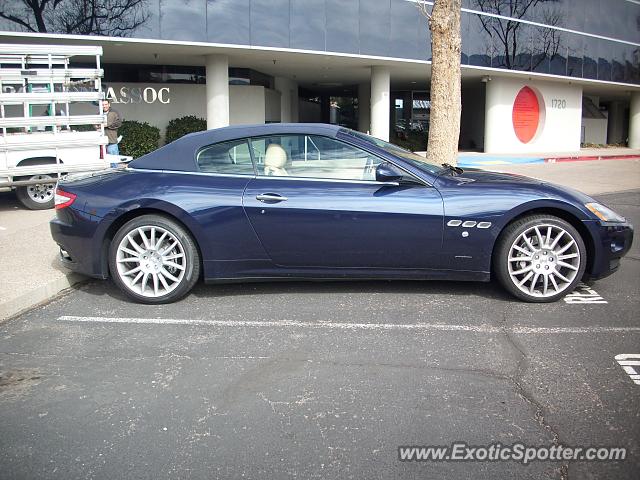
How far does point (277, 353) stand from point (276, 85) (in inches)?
882

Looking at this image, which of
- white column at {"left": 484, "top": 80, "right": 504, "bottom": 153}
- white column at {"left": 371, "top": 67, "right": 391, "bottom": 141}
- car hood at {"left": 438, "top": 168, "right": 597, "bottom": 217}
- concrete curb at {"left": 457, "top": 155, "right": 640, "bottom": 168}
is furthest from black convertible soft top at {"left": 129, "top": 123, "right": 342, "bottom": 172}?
white column at {"left": 484, "top": 80, "right": 504, "bottom": 153}

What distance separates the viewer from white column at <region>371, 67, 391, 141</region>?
71.4 ft

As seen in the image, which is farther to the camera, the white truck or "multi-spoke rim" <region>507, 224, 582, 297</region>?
the white truck

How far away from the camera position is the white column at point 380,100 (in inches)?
856

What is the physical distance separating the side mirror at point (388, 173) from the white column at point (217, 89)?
14182 mm

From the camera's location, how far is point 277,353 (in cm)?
403

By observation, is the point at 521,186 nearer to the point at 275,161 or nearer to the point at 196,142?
the point at 275,161

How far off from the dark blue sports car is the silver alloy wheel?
207 inches

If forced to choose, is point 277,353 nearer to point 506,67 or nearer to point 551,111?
point 506,67

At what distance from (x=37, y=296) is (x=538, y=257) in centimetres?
432

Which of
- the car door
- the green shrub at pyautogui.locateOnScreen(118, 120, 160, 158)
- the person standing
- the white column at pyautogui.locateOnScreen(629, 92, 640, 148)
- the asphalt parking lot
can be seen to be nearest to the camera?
the asphalt parking lot

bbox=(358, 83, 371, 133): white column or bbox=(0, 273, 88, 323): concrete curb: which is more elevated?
bbox=(358, 83, 371, 133): white column

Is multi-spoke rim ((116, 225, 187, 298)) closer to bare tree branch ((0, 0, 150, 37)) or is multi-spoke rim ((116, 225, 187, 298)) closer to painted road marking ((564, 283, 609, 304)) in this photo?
painted road marking ((564, 283, 609, 304))

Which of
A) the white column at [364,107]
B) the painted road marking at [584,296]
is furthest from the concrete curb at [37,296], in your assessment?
the white column at [364,107]
